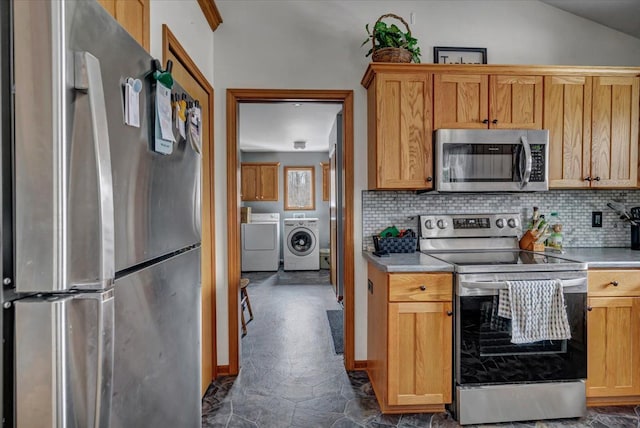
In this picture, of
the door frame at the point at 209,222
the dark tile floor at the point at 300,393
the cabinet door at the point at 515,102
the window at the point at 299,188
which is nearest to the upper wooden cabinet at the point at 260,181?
the window at the point at 299,188

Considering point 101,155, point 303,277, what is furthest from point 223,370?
point 303,277

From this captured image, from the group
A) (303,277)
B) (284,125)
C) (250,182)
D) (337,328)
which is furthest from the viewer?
(250,182)

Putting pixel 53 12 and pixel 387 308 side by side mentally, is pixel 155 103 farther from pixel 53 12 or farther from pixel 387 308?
pixel 387 308

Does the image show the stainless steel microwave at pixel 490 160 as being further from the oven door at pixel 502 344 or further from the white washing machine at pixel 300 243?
the white washing machine at pixel 300 243

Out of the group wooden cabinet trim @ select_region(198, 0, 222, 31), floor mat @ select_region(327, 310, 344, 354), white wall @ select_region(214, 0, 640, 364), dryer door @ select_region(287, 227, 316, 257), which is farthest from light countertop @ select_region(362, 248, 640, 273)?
dryer door @ select_region(287, 227, 316, 257)

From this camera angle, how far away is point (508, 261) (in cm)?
208

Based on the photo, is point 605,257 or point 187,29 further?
point 605,257

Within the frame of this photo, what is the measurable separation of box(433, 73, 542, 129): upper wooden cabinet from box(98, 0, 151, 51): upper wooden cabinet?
1.68 meters

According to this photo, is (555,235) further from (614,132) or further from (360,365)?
(360,365)

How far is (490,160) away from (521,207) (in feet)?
2.05

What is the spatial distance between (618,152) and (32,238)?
122 inches

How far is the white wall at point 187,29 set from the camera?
1574mm

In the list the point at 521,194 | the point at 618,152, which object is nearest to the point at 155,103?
the point at 521,194

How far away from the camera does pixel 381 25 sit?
90.6 inches
